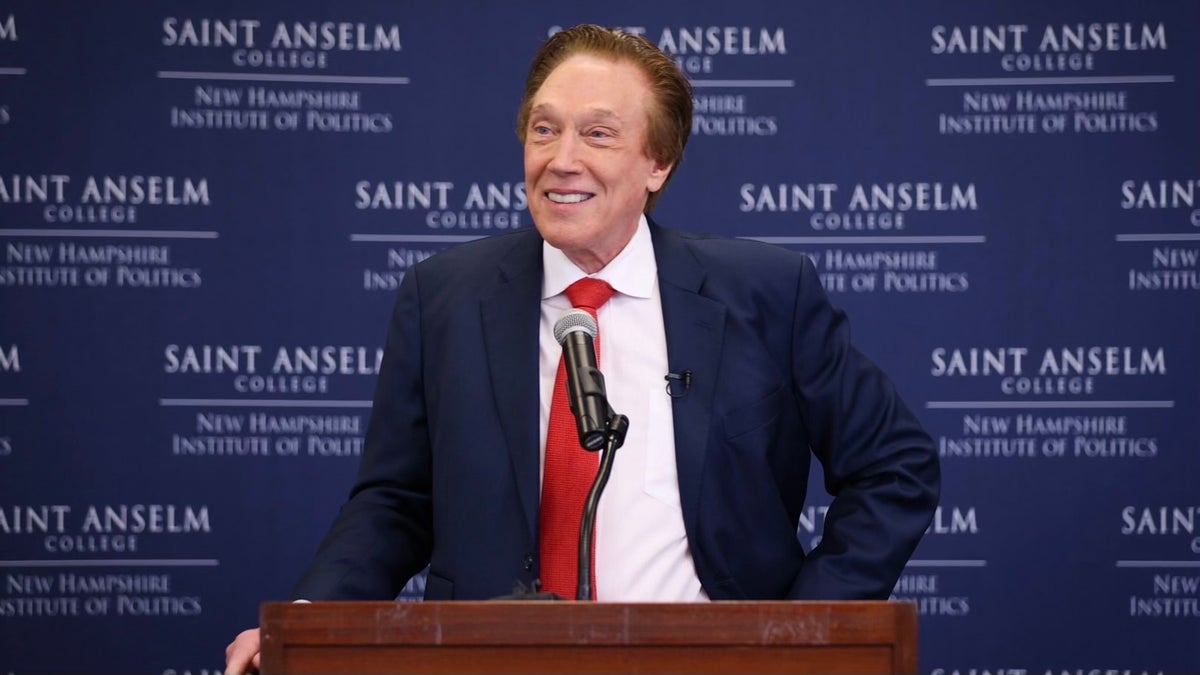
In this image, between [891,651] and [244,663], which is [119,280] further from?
[891,651]

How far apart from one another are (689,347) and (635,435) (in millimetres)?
157

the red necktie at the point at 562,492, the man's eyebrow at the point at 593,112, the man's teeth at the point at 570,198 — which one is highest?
the man's eyebrow at the point at 593,112

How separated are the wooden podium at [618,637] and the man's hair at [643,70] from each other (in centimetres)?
100

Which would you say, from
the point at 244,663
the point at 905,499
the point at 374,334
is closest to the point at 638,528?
the point at 905,499

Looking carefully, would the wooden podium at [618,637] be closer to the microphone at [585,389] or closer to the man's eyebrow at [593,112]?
the microphone at [585,389]

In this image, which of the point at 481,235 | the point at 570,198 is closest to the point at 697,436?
the point at 570,198

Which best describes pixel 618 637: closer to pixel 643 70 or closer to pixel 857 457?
pixel 857 457

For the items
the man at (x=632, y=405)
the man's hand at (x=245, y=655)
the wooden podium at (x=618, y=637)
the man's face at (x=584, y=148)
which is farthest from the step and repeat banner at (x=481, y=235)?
the wooden podium at (x=618, y=637)

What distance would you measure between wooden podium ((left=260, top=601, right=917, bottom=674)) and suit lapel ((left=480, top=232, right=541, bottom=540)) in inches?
26.8

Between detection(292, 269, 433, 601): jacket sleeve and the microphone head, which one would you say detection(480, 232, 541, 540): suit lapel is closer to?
detection(292, 269, 433, 601): jacket sleeve

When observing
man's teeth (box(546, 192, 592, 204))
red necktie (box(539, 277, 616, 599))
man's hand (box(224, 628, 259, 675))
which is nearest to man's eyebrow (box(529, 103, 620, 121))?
man's teeth (box(546, 192, 592, 204))

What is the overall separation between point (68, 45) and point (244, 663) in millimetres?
2498

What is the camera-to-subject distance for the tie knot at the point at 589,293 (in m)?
2.13

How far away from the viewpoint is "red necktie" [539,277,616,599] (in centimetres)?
201
